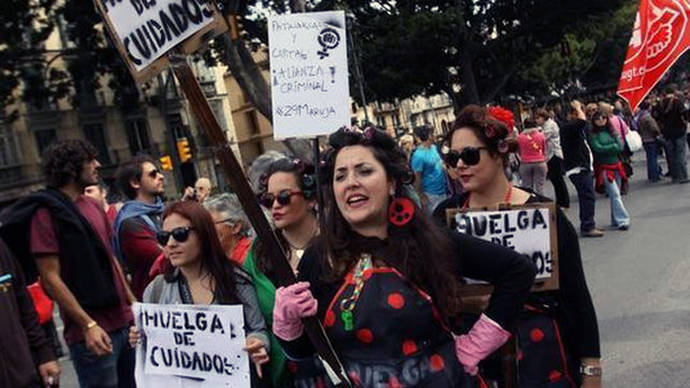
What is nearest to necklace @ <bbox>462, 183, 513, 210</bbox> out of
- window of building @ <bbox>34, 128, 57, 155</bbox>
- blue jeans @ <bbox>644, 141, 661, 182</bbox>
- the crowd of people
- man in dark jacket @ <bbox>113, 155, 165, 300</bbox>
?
the crowd of people

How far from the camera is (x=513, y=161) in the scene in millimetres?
11688

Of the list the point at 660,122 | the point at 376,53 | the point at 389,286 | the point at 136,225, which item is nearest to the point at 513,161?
the point at 660,122

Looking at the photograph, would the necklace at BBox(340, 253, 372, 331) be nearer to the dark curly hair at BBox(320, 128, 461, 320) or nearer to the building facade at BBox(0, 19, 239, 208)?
the dark curly hair at BBox(320, 128, 461, 320)

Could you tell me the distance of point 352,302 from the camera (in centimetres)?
228

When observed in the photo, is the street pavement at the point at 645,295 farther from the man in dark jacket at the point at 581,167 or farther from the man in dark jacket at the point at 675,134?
the man in dark jacket at the point at 675,134

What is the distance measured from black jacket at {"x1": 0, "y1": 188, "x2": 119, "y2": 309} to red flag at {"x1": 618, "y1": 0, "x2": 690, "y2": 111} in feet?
11.9

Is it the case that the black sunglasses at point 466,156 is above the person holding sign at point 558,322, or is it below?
above

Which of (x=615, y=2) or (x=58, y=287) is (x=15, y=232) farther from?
(x=615, y=2)

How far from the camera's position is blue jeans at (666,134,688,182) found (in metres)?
13.3

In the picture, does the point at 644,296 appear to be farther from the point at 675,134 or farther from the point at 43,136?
the point at 43,136

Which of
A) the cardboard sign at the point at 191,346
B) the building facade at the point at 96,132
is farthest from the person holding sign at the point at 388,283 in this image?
the building facade at the point at 96,132

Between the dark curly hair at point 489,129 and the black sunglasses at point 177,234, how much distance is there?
47.8 inches

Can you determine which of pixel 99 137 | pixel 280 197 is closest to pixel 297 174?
pixel 280 197

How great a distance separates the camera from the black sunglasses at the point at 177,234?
322 centimetres
